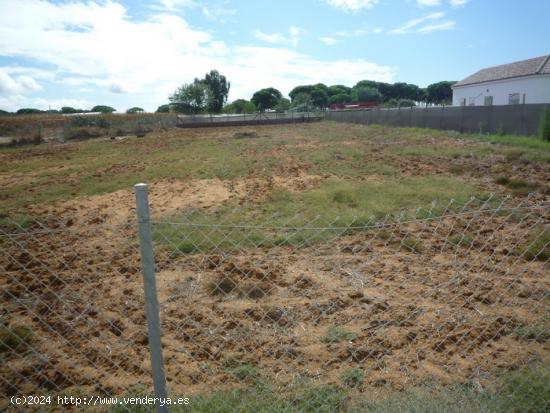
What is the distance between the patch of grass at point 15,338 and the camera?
332cm

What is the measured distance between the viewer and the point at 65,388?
2.82 metres

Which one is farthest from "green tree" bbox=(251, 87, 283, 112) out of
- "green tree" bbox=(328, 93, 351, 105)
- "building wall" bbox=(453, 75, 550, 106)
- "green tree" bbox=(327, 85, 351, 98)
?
"building wall" bbox=(453, 75, 550, 106)

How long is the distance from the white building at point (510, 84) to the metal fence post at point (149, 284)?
3376cm

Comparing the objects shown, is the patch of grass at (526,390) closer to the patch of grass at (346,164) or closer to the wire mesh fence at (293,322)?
the wire mesh fence at (293,322)

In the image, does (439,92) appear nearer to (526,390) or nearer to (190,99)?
(190,99)

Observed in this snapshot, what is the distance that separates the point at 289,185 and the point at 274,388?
6.67 metres

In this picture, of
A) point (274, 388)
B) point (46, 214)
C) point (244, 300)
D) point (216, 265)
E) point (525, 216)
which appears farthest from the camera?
point (46, 214)

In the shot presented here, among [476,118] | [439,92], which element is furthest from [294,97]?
[476,118]

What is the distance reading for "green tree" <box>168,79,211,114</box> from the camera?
57.1m

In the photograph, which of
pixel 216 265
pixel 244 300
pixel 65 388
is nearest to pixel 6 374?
pixel 65 388

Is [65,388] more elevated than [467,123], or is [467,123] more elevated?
[467,123]

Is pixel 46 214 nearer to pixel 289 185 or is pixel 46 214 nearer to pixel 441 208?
pixel 289 185

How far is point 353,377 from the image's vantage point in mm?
2824

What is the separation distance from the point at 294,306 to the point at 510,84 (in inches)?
1388
